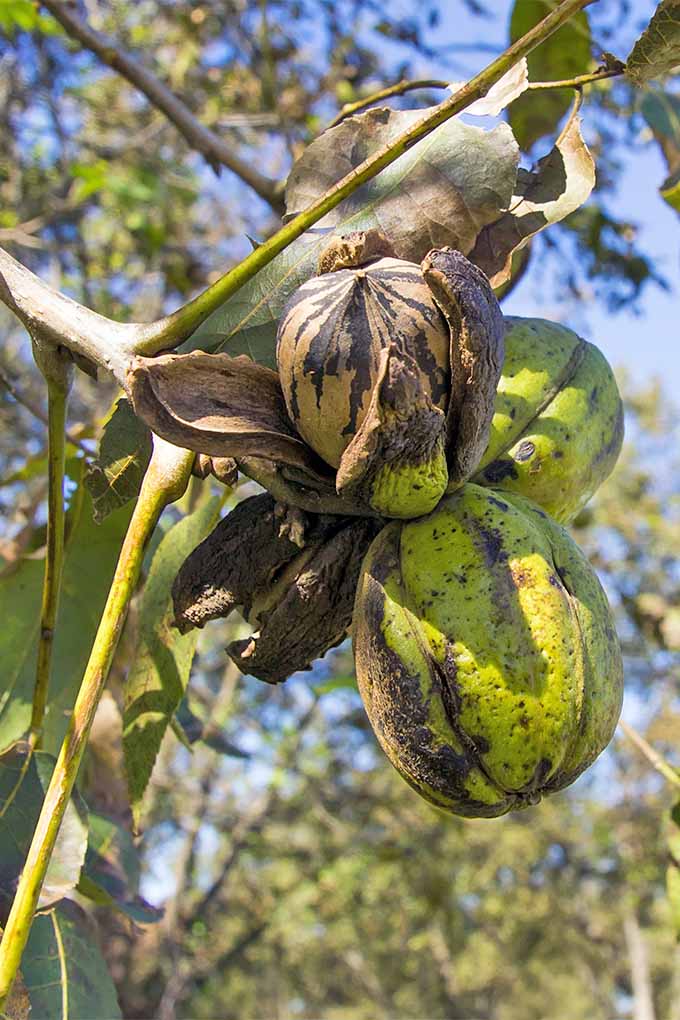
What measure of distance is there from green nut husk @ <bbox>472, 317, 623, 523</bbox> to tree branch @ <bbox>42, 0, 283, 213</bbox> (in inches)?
50.3

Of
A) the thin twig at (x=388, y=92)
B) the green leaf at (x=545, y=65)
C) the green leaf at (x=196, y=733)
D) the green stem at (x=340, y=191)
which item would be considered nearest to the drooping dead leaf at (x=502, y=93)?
the thin twig at (x=388, y=92)

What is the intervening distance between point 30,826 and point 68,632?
0.59 meters

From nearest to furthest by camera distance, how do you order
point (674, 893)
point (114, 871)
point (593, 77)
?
point (593, 77) → point (114, 871) → point (674, 893)

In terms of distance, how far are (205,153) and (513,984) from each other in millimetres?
26781

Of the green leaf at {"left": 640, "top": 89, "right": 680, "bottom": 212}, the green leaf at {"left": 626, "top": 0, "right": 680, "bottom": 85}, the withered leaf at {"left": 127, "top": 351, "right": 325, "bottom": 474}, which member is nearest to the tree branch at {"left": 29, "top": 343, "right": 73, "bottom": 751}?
the withered leaf at {"left": 127, "top": 351, "right": 325, "bottom": 474}

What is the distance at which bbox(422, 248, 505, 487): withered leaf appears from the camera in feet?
4.15

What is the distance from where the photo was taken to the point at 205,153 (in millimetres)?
2801

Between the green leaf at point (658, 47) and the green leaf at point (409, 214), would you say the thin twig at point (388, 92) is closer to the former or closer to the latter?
the green leaf at point (409, 214)

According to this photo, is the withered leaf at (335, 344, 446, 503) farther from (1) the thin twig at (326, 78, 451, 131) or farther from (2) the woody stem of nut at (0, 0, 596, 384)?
(1) the thin twig at (326, 78, 451, 131)

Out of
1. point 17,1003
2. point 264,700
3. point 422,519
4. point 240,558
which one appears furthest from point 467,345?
point 264,700

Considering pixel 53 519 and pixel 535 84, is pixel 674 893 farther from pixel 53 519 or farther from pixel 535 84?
pixel 535 84

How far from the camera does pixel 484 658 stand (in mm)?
1242

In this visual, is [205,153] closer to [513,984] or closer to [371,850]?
[371,850]

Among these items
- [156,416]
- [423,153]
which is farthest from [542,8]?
[156,416]
